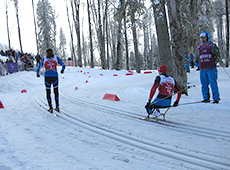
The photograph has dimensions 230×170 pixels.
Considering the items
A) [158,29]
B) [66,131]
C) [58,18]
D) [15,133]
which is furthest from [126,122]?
[58,18]

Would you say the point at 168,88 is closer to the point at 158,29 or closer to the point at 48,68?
the point at 48,68

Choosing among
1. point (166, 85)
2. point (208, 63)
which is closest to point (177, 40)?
point (208, 63)

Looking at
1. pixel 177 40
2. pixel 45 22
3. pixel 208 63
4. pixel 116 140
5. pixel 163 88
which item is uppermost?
pixel 45 22

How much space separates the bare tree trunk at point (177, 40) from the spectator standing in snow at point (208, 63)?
1.12m

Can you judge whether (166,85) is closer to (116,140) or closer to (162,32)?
(116,140)

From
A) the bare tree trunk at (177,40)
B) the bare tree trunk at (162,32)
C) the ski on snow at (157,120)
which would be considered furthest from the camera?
the bare tree trunk at (162,32)

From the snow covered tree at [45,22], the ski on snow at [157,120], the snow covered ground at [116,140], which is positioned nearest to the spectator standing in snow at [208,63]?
the snow covered ground at [116,140]

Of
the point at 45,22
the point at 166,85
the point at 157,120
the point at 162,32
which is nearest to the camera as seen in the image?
the point at 166,85

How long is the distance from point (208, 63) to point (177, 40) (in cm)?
169

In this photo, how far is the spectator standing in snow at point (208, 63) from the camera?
605 centimetres

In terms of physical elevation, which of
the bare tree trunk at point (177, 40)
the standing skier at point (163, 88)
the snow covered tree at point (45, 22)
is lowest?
the standing skier at point (163, 88)

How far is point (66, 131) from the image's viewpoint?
421 cm

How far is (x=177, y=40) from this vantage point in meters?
7.38

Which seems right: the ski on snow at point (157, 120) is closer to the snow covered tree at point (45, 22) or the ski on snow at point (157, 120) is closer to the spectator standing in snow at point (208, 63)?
the spectator standing in snow at point (208, 63)
